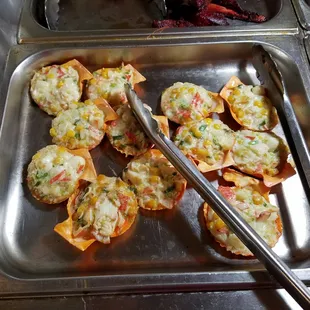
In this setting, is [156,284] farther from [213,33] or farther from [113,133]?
[213,33]

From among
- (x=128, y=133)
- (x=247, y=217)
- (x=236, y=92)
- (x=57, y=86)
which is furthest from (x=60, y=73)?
(x=247, y=217)

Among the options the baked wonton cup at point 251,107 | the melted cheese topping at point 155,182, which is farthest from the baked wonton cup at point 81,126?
the baked wonton cup at point 251,107

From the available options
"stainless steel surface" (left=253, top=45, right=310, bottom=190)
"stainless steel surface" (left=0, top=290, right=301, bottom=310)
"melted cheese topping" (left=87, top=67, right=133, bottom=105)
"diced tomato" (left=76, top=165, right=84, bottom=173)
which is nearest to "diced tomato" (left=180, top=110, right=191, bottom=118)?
"melted cheese topping" (left=87, top=67, right=133, bottom=105)

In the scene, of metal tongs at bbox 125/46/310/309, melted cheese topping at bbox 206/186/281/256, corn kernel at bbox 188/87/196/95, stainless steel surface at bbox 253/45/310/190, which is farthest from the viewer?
corn kernel at bbox 188/87/196/95

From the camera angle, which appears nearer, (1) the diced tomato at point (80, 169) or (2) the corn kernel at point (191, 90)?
(1) the diced tomato at point (80, 169)

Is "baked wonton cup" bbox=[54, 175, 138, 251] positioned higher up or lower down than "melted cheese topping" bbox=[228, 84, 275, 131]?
lower down

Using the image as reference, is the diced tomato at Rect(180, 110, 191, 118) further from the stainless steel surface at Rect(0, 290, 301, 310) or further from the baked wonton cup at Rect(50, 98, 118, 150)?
the stainless steel surface at Rect(0, 290, 301, 310)

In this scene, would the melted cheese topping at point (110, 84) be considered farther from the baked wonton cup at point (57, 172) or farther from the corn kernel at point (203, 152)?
the corn kernel at point (203, 152)

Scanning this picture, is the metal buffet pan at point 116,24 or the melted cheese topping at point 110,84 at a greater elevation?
the metal buffet pan at point 116,24
